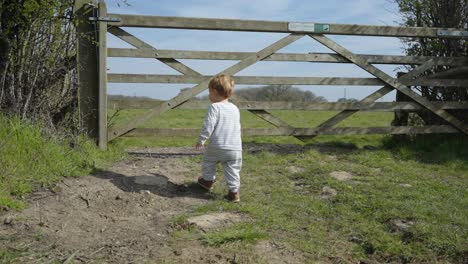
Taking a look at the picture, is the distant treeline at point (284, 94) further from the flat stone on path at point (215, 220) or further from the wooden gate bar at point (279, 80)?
the flat stone on path at point (215, 220)

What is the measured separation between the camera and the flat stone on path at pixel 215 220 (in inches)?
155

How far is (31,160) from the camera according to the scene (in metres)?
4.79

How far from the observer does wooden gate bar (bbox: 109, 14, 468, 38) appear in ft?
21.5

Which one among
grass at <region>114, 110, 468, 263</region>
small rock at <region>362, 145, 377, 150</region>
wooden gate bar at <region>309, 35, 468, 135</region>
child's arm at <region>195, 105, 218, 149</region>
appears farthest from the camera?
small rock at <region>362, 145, 377, 150</region>

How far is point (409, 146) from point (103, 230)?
228 inches

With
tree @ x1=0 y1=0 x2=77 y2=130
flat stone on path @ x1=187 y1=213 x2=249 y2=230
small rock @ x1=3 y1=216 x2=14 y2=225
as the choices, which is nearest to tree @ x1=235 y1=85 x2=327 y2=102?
tree @ x1=0 y1=0 x2=77 y2=130

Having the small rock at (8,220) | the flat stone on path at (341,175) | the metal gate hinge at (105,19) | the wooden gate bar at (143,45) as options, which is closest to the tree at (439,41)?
the flat stone on path at (341,175)

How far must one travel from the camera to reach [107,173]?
5477 millimetres

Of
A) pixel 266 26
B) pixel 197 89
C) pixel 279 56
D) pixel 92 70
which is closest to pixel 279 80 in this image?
pixel 279 56

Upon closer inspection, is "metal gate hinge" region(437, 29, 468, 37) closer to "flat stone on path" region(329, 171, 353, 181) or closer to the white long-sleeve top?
"flat stone on path" region(329, 171, 353, 181)

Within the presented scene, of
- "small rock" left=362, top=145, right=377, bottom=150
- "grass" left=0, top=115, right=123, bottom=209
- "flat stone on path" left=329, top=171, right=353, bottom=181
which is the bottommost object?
"flat stone on path" left=329, top=171, right=353, bottom=181

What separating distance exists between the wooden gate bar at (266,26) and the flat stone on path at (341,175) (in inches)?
92.9

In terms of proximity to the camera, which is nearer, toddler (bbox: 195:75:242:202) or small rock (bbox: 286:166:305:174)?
toddler (bbox: 195:75:242:202)

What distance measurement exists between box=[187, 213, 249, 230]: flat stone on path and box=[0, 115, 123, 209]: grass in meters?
1.51
